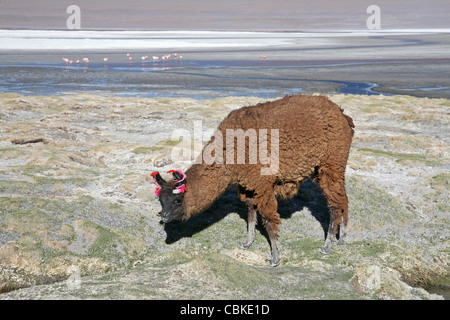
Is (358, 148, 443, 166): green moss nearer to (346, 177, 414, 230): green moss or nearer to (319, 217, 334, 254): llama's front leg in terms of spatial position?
(346, 177, 414, 230): green moss

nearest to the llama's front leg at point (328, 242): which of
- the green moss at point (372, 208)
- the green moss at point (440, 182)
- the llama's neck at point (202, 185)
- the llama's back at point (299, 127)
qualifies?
the green moss at point (372, 208)

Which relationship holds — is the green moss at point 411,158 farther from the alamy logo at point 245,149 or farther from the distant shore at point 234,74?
the distant shore at point 234,74

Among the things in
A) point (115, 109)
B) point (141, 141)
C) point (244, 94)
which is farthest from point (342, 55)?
point (141, 141)

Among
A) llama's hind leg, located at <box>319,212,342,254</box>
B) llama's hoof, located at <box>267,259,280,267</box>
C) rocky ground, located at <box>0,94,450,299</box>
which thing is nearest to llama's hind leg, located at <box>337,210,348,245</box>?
llama's hind leg, located at <box>319,212,342,254</box>

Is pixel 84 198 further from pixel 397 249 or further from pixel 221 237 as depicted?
pixel 397 249

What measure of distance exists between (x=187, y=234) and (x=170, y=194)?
2259 millimetres

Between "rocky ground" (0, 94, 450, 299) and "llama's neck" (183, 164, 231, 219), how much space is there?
2.92 ft

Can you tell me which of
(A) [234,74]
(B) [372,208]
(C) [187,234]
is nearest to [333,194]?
(B) [372,208]

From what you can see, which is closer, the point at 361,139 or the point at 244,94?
the point at 361,139

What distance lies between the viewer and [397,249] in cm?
981

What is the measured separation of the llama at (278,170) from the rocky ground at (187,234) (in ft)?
2.77

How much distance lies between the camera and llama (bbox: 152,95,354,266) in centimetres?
837

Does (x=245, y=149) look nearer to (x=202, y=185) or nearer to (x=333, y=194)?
(x=202, y=185)
